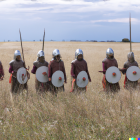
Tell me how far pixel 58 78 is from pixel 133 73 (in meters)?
2.43

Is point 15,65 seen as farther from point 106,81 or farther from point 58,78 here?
point 106,81

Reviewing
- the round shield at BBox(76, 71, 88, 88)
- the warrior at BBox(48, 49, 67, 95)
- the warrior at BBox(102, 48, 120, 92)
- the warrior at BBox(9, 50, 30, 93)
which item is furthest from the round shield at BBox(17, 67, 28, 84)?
the warrior at BBox(102, 48, 120, 92)

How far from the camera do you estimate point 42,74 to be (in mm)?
5879

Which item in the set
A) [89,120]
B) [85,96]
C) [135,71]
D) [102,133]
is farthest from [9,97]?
[135,71]

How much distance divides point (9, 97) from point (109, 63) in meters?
3.09

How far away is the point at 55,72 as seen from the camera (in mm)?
5707

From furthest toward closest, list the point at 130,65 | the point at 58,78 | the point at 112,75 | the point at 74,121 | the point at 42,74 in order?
the point at 130,65 → the point at 112,75 → the point at 42,74 → the point at 58,78 → the point at 74,121

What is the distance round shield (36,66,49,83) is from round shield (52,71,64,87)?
1.01 feet

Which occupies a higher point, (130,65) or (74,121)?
(130,65)

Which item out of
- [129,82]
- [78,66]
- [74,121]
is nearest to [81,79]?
[78,66]

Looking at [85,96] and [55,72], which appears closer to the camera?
[85,96]

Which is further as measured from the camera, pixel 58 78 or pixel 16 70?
pixel 16 70

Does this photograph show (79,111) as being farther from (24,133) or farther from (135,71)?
(135,71)

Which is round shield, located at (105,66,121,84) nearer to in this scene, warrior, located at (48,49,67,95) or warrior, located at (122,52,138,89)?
warrior, located at (122,52,138,89)
